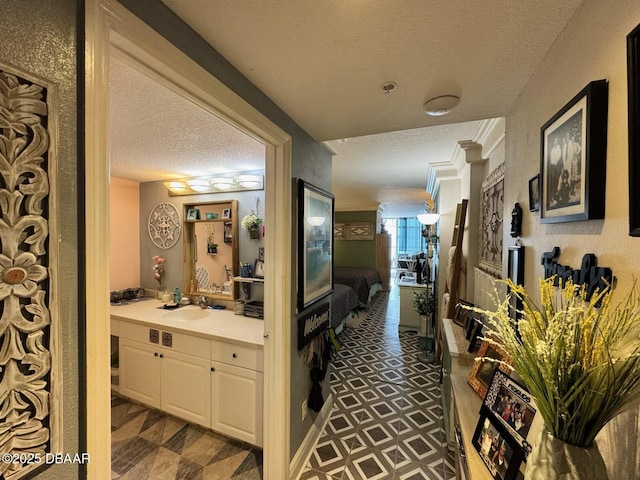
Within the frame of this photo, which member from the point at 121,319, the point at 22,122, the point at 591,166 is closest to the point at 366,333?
the point at 121,319

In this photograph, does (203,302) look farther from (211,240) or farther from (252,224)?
(252,224)

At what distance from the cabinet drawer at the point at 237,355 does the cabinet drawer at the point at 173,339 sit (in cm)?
8

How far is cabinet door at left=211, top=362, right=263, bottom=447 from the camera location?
196cm

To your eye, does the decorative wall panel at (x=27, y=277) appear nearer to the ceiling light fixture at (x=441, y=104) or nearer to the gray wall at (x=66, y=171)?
the gray wall at (x=66, y=171)

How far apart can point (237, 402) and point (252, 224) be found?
157 cm

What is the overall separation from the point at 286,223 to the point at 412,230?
36.9 feet

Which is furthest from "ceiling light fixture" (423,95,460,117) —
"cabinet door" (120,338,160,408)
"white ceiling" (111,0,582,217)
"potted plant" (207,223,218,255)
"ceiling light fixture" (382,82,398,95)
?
"cabinet door" (120,338,160,408)

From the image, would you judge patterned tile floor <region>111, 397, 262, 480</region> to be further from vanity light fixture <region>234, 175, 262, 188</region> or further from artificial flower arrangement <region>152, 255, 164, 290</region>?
vanity light fixture <region>234, 175, 262, 188</region>

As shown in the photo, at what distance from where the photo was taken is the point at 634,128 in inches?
21.3

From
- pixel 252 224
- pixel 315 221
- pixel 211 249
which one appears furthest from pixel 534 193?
pixel 211 249

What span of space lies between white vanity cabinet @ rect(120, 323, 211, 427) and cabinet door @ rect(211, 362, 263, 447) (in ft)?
0.27

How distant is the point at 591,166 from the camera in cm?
68

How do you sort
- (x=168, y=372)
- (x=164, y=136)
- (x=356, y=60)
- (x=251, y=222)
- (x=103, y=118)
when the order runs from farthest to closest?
(x=251, y=222), (x=168, y=372), (x=164, y=136), (x=356, y=60), (x=103, y=118)

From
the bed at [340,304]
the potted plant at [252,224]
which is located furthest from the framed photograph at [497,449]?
the bed at [340,304]
